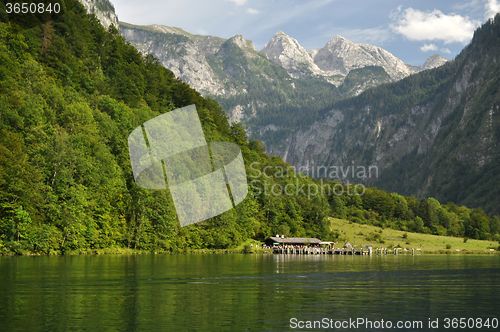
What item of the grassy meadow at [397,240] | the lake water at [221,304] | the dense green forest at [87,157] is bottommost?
the grassy meadow at [397,240]

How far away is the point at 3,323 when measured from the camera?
16.4m

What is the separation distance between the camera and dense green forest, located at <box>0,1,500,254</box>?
64.1 meters

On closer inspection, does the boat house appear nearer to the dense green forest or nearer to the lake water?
the dense green forest

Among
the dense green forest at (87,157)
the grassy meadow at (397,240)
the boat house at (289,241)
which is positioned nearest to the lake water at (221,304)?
the dense green forest at (87,157)

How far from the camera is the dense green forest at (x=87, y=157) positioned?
6412 cm

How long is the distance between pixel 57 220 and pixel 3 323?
54.8 m

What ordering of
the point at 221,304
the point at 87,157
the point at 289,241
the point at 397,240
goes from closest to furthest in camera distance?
the point at 221,304, the point at 87,157, the point at 289,241, the point at 397,240

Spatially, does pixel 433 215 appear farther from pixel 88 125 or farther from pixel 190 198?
pixel 88 125

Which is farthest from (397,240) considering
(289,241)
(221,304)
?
(221,304)

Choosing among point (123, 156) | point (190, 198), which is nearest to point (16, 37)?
point (123, 156)

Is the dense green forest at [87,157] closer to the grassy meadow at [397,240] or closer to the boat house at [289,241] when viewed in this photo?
the boat house at [289,241]

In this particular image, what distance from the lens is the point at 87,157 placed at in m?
77.4

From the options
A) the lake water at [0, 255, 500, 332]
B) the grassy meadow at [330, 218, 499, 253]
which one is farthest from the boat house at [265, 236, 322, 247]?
the lake water at [0, 255, 500, 332]

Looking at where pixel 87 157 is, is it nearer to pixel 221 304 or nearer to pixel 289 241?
pixel 221 304
